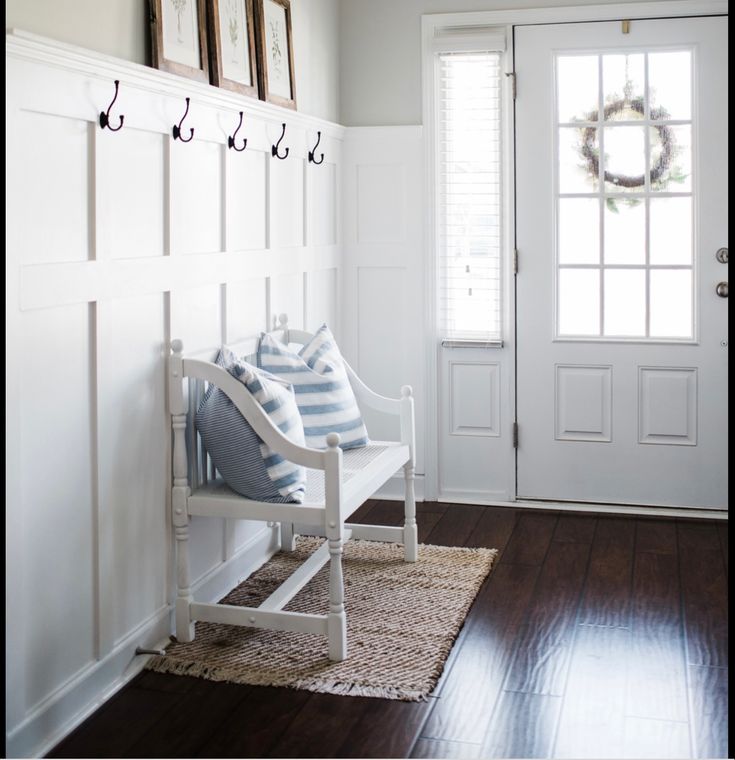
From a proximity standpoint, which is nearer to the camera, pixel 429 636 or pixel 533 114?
pixel 429 636

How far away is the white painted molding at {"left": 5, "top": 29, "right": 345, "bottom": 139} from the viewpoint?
2183 mm

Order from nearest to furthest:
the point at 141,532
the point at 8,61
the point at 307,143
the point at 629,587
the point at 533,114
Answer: the point at 8,61 → the point at 141,532 → the point at 629,587 → the point at 307,143 → the point at 533,114

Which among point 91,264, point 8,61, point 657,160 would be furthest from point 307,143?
point 8,61

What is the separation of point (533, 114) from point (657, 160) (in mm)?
546

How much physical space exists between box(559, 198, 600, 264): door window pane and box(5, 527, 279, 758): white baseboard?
1.95 m

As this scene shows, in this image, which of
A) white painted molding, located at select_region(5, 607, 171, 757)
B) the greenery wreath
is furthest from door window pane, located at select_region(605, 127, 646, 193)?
white painted molding, located at select_region(5, 607, 171, 757)

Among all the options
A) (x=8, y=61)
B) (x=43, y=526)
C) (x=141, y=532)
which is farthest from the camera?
(x=141, y=532)

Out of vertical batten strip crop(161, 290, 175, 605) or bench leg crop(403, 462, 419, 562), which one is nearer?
vertical batten strip crop(161, 290, 175, 605)

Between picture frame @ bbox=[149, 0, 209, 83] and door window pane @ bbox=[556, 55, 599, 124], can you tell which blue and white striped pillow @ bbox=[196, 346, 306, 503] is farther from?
door window pane @ bbox=[556, 55, 599, 124]

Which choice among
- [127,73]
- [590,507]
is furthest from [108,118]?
[590,507]

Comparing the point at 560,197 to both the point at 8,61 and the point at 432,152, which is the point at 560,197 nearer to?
the point at 432,152

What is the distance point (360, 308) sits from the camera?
15.0 feet

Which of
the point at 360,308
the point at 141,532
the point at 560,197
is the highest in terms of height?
the point at 560,197

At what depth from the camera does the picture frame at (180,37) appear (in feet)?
9.16
